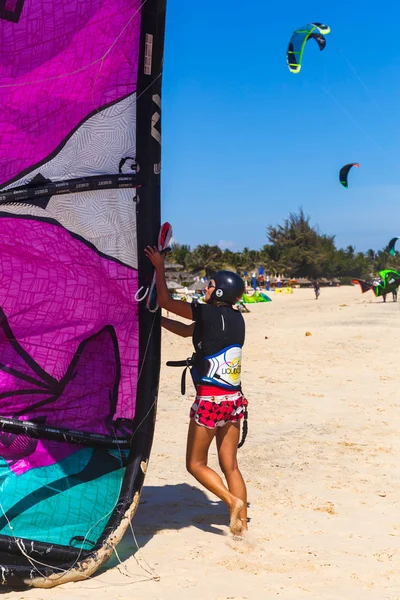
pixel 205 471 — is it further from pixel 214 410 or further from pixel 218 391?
pixel 218 391

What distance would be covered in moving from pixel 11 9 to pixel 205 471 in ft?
10.1

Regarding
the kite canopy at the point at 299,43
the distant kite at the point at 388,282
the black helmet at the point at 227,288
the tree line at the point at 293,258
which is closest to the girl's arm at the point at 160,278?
the black helmet at the point at 227,288

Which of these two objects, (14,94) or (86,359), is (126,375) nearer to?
(86,359)

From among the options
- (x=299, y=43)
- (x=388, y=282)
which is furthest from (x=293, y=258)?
(x=299, y=43)

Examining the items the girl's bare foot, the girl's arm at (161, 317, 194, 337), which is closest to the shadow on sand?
the girl's bare foot

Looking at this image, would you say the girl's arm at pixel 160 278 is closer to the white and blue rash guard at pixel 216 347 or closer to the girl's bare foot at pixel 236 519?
the white and blue rash guard at pixel 216 347

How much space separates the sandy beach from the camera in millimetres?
3584

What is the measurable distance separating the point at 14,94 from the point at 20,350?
1.57 metres

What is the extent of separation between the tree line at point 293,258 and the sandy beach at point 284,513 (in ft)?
193

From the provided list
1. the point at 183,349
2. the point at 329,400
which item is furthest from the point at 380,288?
the point at 329,400

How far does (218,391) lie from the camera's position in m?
4.23

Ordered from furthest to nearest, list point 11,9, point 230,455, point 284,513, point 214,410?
point 284,513 < point 230,455 < point 214,410 < point 11,9

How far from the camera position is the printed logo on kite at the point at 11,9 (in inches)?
157

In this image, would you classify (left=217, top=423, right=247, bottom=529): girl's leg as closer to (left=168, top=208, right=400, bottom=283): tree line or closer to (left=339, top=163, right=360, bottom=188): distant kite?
(left=339, top=163, right=360, bottom=188): distant kite
